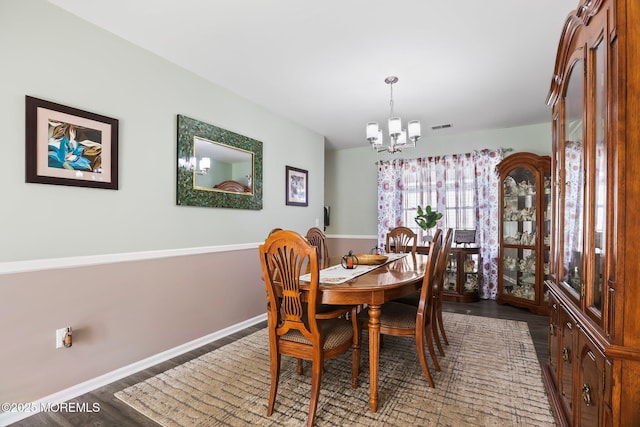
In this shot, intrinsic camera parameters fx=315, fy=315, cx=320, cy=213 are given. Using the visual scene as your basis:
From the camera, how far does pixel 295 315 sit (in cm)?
180

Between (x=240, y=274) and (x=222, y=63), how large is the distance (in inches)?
82.1

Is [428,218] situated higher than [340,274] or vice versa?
[428,218]

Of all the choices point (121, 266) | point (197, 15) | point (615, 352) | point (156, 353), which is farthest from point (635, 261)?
point (156, 353)

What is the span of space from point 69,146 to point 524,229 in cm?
493

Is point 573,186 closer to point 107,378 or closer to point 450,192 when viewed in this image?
point 107,378

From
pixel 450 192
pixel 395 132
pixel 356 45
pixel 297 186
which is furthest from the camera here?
pixel 450 192

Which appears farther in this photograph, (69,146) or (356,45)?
(356,45)

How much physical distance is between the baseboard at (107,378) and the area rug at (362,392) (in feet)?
0.71

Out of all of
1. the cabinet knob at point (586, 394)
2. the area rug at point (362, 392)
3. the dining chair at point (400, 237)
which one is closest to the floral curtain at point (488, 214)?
the dining chair at point (400, 237)

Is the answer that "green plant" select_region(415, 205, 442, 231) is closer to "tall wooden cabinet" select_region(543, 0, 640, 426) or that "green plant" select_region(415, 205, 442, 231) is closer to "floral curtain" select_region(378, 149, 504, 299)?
"floral curtain" select_region(378, 149, 504, 299)

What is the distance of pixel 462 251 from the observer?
452 cm

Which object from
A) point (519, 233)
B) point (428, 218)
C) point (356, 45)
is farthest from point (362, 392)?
point (519, 233)

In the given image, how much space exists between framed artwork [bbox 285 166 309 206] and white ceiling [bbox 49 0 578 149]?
0.93m

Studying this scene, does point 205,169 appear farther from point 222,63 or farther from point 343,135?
point 343,135
